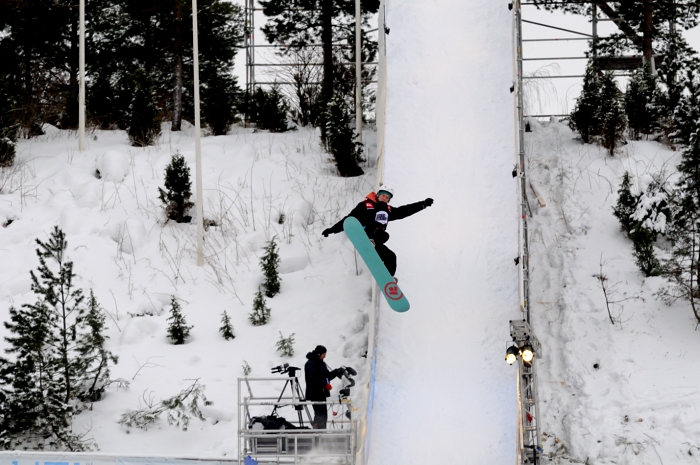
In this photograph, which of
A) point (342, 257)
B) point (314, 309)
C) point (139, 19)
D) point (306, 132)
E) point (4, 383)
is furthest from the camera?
point (139, 19)

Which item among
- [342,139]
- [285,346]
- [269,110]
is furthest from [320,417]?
[269,110]

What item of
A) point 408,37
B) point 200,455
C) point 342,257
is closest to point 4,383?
point 200,455

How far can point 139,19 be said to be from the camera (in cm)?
2088

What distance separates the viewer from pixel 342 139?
55.1ft

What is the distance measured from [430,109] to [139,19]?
28.1 feet

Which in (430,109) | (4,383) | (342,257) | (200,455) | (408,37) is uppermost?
(408,37)

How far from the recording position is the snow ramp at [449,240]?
10.4 metres

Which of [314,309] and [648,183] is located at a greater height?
[648,183]

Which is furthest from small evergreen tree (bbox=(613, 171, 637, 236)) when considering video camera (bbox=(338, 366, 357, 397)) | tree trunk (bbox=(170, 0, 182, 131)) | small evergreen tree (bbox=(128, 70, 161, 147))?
tree trunk (bbox=(170, 0, 182, 131))

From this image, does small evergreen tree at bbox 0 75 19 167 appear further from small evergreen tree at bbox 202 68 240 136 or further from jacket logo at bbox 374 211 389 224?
jacket logo at bbox 374 211 389 224

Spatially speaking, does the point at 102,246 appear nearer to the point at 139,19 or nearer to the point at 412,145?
the point at 412,145

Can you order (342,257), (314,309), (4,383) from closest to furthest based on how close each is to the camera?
(4,383) < (314,309) < (342,257)

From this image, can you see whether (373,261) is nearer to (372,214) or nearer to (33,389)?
(372,214)

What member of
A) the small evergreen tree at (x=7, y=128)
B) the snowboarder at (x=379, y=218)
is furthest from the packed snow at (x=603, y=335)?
the small evergreen tree at (x=7, y=128)
